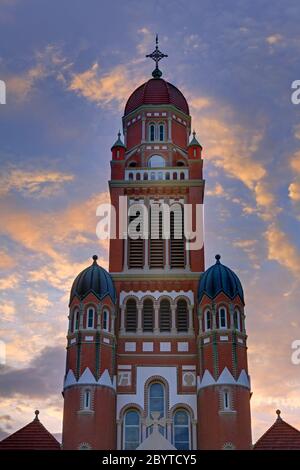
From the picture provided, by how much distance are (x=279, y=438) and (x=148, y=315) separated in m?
12.2

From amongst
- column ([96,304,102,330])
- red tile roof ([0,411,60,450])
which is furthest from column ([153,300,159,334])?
red tile roof ([0,411,60,450])

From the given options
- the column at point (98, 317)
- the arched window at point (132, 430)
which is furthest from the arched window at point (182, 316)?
the arched window at point (132, 430)

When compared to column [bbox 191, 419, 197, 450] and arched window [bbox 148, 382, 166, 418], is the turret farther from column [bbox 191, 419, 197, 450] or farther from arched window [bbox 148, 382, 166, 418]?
column [bbox 191, 419, 197, 450]

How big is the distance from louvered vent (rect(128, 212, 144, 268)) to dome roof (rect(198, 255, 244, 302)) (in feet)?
17.9

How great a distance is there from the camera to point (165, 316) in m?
53.0

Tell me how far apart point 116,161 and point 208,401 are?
21.6 m

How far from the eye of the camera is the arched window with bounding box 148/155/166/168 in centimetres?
6116

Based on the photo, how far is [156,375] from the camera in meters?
50.5

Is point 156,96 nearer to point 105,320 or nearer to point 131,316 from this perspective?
point 131,316

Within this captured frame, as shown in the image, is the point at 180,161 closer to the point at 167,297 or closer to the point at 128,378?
the point at 167,297

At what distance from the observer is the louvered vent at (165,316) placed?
173ft

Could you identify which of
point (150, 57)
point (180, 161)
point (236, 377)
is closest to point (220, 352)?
point (236, 377)

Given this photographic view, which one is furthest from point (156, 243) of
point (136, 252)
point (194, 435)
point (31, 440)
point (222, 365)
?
point (31, 440)
